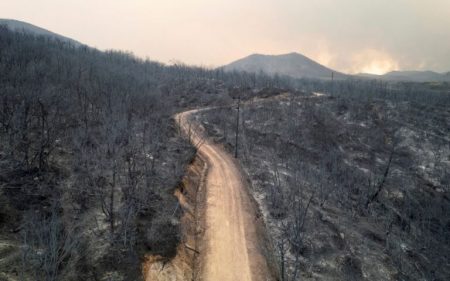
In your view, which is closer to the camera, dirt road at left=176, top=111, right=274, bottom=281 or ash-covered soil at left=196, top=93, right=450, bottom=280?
dirt road at left=176, top=111, right=274, bottom=281

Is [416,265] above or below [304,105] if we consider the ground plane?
below

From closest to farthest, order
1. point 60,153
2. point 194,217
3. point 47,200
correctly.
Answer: point 47,200 → point 194,217 → point 60,153

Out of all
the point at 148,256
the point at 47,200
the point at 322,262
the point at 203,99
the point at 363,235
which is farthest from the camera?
the point at 203,99

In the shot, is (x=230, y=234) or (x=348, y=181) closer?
(x=230, y=234)

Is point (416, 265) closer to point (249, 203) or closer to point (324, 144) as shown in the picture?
point (249, 203)

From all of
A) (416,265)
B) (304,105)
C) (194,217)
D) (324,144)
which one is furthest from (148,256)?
(304,105)

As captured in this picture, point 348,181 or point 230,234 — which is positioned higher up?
point 230,234

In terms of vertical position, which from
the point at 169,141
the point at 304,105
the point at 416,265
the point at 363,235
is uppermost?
the point at 304,105

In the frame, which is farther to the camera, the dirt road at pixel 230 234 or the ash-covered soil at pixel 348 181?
the ash-covered soil at pixel 348 181
